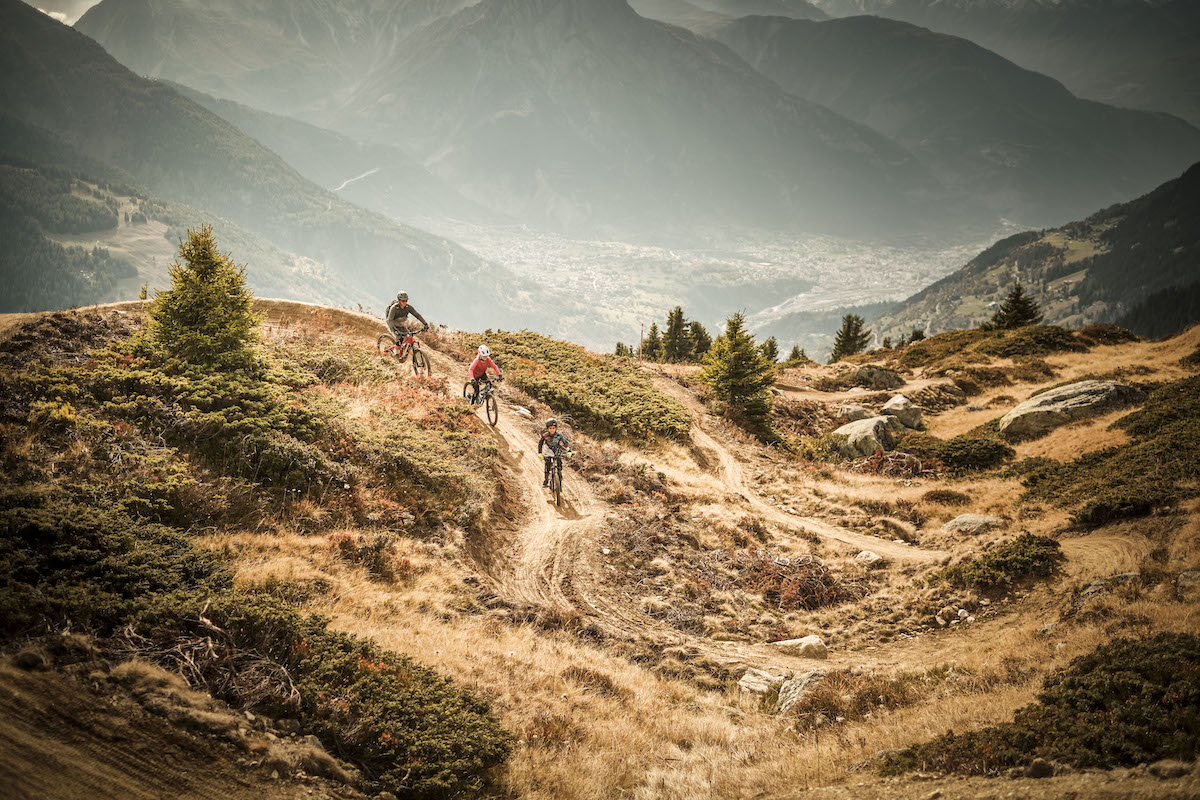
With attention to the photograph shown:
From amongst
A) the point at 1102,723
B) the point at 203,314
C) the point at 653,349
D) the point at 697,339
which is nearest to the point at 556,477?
the point at 203,314

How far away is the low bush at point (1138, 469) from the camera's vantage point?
1409 centimetres

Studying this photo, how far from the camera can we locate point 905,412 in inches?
1316

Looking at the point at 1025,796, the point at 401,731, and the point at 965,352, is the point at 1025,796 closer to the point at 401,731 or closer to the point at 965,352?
the point at 401,731

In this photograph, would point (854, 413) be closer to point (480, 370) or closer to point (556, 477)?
point (556, 477)

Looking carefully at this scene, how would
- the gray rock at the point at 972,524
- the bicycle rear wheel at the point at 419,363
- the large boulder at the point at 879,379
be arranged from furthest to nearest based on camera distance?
the large boulder at the point at 879,379 < the bicycle rear wheel at the point at 419,363 < the gray rock at the point at 972,524

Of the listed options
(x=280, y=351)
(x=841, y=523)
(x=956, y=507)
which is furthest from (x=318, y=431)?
(x=956, y=507)

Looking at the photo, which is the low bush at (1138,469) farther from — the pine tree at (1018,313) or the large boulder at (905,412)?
the pine tree at (1018,313)

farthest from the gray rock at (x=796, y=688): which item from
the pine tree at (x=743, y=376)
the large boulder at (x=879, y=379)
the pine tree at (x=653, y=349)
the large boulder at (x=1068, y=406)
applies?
the pine tree at (x=653, y=349)

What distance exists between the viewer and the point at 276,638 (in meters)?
7.59

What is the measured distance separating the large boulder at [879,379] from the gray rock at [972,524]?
2473 centimetres

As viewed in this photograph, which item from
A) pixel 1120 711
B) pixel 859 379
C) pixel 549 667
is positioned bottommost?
pixel 549 667

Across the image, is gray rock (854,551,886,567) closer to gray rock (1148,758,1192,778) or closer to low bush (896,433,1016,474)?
low bush (896,433,1016,474)

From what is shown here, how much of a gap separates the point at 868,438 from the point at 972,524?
35.7ft

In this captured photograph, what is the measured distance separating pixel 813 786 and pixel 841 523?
47.1 ft
